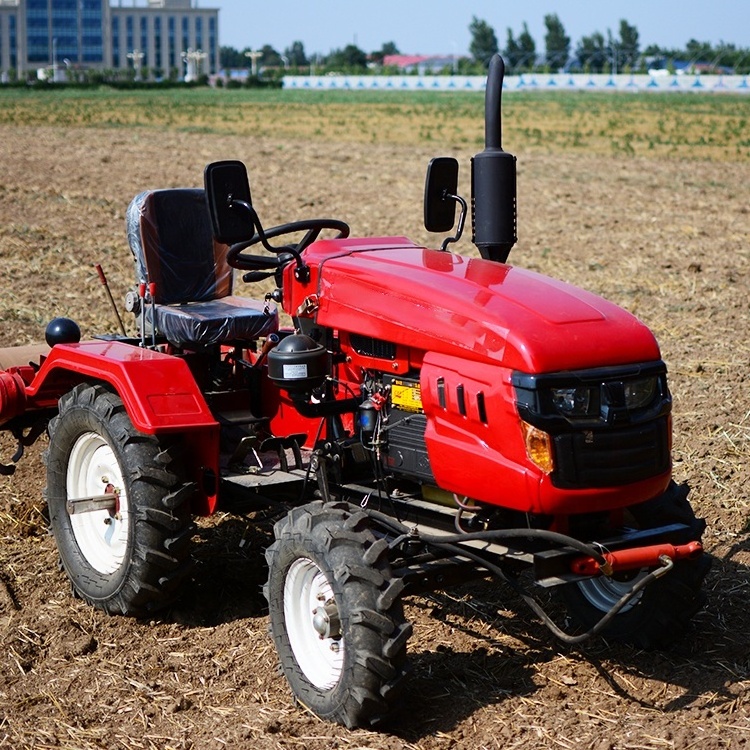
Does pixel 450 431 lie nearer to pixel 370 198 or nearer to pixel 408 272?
pixel 408 272

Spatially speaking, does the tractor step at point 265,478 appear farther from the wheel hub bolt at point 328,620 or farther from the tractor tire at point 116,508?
the wheel hub bolt at point 328,620

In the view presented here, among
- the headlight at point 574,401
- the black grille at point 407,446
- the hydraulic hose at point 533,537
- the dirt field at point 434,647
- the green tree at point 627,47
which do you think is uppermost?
the green tree at point 627,47

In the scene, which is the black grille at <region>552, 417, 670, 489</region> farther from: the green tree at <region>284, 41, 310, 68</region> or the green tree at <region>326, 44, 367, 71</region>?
the green tree at <region>284, 41, 310, 68</region>

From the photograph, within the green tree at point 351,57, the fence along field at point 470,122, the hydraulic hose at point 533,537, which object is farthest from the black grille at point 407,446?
the green tree at point 351,57

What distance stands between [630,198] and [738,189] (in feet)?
6.75

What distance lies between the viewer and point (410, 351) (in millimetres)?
4164

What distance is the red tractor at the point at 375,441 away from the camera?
12.4 feet

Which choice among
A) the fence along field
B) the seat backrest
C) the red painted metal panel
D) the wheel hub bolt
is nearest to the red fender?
the red painted metal panel

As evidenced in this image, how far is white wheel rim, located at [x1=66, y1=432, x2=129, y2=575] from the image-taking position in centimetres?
489

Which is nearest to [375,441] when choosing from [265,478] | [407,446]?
[407,446]

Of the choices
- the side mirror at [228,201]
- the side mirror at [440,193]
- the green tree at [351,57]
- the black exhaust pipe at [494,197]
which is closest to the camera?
the side mirror at [228,201]

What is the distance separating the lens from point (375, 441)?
4270mm

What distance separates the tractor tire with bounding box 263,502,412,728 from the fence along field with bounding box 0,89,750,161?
18619mm

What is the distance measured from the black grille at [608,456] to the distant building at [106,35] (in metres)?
124
